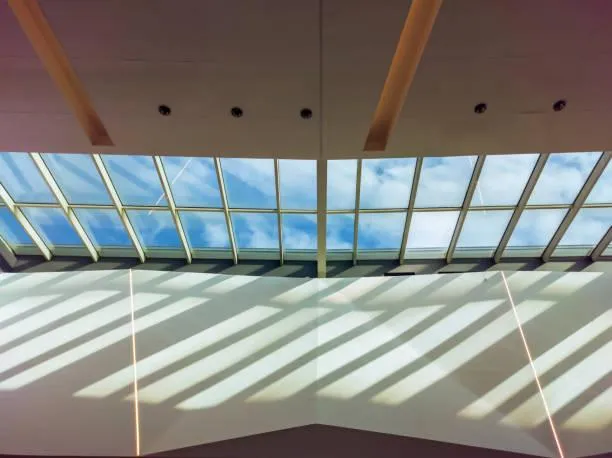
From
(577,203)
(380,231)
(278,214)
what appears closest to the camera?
(577,203)

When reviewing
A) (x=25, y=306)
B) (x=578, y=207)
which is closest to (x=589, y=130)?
(x=578, y=207)

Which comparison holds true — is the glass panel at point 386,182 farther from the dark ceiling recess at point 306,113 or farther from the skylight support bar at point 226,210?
the dark ceiling recess at point 306,113

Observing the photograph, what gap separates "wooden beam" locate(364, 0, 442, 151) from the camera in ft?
24.8

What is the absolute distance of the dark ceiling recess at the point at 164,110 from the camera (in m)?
8.67

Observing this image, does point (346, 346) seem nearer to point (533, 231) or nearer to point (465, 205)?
point (465, 205)

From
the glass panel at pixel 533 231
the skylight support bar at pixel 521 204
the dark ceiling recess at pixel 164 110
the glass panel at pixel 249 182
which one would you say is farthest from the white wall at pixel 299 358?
the dark ceiling recess at pixel 164 110

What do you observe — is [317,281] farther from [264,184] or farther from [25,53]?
[25,53]

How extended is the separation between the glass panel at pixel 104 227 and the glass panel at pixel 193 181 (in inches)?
96.4

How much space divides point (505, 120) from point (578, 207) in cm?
805

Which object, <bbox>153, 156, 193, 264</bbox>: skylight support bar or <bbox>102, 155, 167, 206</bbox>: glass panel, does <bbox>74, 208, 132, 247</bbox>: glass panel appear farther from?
<bbox>153, 156, 193, 264</bbox>: skylight support bar

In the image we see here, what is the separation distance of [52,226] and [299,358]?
33.9ft

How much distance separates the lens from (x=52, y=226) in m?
16.4

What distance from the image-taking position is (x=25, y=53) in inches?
301

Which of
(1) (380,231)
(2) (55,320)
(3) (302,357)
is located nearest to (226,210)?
(1) (380,231)
